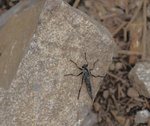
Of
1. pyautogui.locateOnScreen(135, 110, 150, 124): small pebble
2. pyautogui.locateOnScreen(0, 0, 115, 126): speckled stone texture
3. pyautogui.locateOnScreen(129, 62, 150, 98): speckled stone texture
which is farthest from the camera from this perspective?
pyautogui.locateOnScreen(135, 110, 150, 124): small pebble

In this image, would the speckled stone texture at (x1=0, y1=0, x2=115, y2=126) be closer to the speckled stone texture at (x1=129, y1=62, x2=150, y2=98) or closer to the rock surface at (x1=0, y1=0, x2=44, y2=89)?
the rock surface at (x1=0, y1=0, x2=44, y2=89)

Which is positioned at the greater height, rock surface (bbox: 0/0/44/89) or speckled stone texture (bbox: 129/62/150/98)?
rock surface (bbox: 0/0/44/89)

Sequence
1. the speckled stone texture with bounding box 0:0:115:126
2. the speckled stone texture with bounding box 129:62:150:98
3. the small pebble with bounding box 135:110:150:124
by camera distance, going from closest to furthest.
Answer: the speckled stone texture with bounding box 0:0:115:126 < the speckled stone texture with bounding box 129:62:150:98 < the small pebble with bounding box 135:110:150:124

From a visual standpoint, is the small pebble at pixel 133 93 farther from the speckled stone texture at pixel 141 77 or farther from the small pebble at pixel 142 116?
the small pebble at pixel 142 116

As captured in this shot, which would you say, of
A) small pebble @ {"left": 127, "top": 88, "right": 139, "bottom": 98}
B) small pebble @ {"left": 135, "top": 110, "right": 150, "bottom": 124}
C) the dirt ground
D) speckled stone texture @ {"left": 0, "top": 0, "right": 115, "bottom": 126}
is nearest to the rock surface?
speckled stone texture @ {"left": 0, "top": 0, "right": 115, "bottom": 126}

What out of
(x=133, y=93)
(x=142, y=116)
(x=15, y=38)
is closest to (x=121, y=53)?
(x=133, y=93)

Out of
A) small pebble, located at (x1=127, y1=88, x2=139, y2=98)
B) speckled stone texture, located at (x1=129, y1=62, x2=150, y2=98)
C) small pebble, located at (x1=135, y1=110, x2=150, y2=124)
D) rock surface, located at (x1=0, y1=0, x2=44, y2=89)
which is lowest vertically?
small pebble, located at (x1=135, y1=110, x2=150, y2=124)
